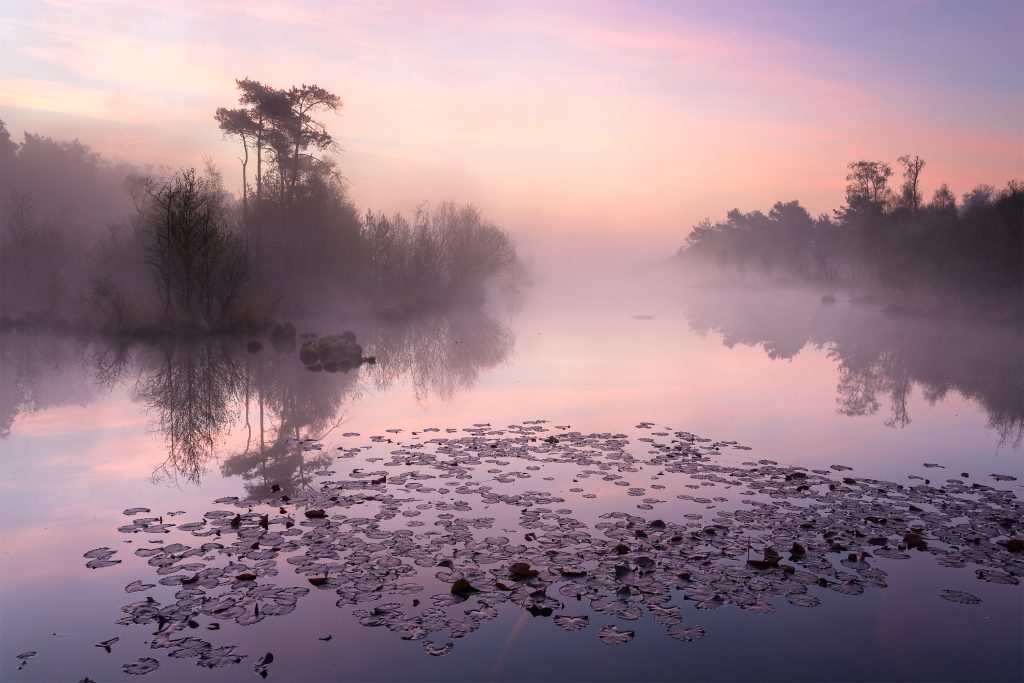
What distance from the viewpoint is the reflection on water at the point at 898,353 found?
1897cm

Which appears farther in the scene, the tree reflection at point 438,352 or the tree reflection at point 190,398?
the tree reflection at point 438,352

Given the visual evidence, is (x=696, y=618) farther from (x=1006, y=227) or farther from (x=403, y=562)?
(x=1006, y=227)

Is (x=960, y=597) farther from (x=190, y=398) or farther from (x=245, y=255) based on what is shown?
(x=245, y=255)

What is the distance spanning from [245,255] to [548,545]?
31968 millimetres

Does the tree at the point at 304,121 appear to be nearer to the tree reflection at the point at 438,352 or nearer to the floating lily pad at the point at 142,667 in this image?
the tree reflection at the point at 438,352

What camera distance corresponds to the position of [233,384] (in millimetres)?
20594

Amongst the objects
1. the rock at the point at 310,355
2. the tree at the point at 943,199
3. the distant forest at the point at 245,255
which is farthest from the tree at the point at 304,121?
the tree at the point at 943,199

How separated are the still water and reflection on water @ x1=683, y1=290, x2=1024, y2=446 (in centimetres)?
40

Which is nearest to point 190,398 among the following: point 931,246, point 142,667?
point 142,667

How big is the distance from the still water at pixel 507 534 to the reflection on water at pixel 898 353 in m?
0.40

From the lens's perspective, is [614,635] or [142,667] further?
[614,635]

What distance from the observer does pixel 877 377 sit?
78.2ft

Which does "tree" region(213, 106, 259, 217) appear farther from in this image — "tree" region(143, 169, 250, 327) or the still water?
the still water

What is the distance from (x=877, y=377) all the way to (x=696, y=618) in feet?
66.7
